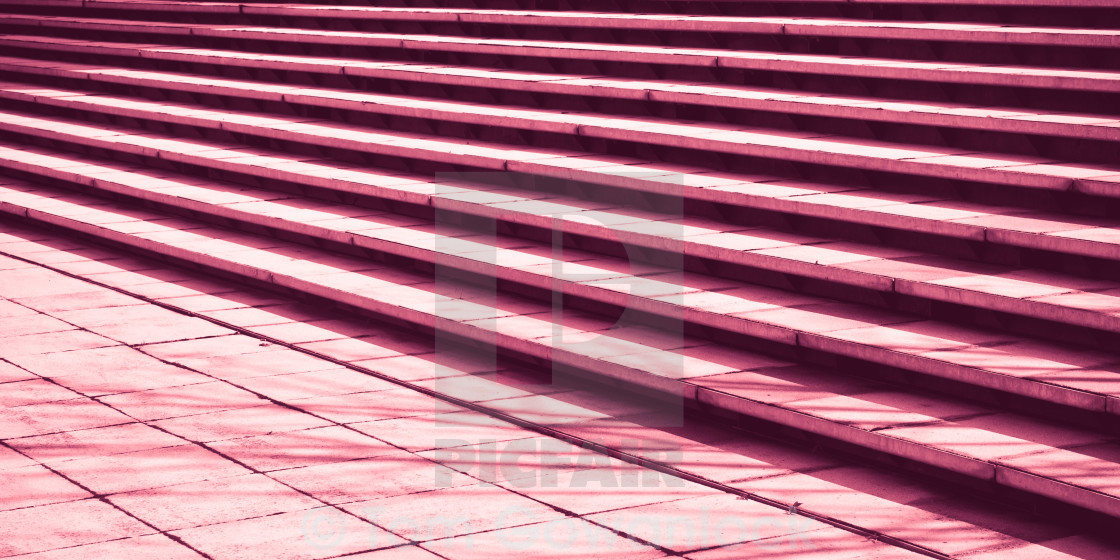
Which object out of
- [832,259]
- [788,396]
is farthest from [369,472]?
[832,259]

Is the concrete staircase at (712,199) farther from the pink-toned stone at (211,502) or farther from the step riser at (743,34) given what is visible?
the pink-toned stone at (211,502)

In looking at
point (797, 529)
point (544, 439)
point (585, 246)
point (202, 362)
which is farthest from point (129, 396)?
point (797, 529)

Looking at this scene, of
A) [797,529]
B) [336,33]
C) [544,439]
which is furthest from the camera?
[336,33]

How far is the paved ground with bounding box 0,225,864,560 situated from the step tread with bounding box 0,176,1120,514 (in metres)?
0.45

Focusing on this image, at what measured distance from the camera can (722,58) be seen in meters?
7.47

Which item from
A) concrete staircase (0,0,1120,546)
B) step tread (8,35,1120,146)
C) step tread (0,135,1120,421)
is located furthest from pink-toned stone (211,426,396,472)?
step tread (8,35,1120,146)

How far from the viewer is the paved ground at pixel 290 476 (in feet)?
13.0

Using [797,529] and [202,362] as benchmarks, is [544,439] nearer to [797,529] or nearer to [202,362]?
[797,529]

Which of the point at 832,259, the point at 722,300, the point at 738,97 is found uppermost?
the point at 738,97

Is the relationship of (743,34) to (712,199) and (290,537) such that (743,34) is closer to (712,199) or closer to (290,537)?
(712,199)

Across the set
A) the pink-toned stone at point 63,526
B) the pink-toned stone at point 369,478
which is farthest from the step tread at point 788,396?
the pink-toned stone at point 63,526

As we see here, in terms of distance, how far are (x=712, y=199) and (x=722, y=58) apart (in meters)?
1.53

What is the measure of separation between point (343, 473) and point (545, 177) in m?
2.91

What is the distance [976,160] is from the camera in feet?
19.0
